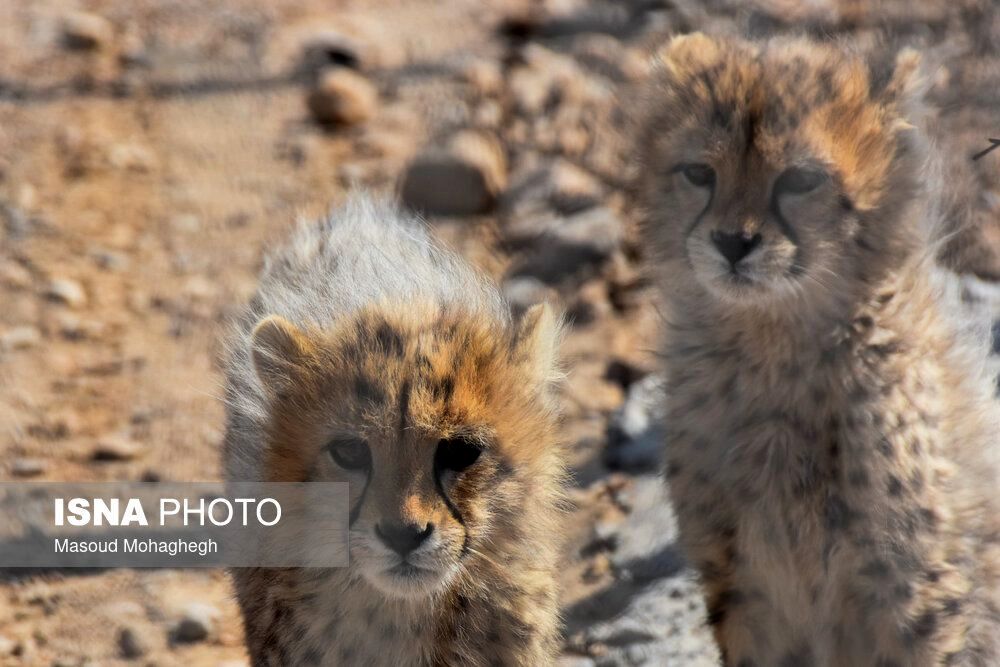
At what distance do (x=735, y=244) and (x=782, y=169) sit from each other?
181 mm

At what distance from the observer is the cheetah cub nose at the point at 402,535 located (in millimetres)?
2566

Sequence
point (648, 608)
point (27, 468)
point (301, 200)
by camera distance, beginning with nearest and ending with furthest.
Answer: point (648, 608)
point (27, 468)
point (301, 200)

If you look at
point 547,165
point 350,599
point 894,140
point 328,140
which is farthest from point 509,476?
point 328,140

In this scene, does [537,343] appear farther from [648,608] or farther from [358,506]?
[648,608]

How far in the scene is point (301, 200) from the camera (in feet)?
16.5

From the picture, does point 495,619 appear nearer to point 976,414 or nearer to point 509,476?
point 509,476

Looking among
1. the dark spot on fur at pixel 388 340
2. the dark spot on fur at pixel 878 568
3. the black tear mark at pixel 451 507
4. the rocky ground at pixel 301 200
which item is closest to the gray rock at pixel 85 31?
the rocky ground at pixel 301 200

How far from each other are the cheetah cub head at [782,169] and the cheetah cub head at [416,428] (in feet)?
1.40

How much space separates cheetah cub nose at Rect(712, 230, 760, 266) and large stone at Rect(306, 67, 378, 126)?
2.77m

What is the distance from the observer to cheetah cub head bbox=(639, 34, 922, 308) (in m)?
2.82

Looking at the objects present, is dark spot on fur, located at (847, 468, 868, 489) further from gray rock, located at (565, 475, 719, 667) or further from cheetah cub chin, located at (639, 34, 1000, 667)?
gray rock, located at (565, 475, 719, 667)

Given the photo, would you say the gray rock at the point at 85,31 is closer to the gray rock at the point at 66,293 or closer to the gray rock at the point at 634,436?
the gray rock at the point at 66,293

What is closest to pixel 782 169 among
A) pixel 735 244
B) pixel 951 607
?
pixel 735 244

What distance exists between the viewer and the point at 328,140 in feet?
17.4
